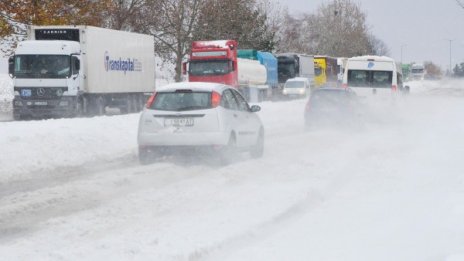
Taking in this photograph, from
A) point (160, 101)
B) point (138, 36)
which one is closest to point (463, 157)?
point (160, 101)

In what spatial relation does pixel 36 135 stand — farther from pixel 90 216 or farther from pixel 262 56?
pixel 262 56

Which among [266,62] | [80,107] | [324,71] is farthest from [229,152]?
[324,71]

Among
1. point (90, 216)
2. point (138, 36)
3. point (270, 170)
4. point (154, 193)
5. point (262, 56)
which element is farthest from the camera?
point (262, 56)

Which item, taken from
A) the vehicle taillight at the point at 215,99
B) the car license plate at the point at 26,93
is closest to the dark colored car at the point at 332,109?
the car license plate at the point at 26,93

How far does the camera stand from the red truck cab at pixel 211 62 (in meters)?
42.7

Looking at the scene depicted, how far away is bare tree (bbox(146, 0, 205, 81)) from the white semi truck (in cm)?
1872

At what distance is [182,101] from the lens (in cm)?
1458

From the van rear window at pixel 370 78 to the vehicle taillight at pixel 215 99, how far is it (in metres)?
20.4

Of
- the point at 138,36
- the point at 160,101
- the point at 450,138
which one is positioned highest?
the point at 138,36

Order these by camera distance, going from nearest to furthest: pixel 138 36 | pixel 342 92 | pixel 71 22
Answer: pixel 342 92 → pixel 138 36 → pixel 71 22

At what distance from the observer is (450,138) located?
907 inches

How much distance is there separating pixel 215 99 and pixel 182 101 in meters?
0.62

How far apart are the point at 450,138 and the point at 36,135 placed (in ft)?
41.1

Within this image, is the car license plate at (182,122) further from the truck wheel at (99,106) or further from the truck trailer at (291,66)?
the truck trailer at (291,66)
